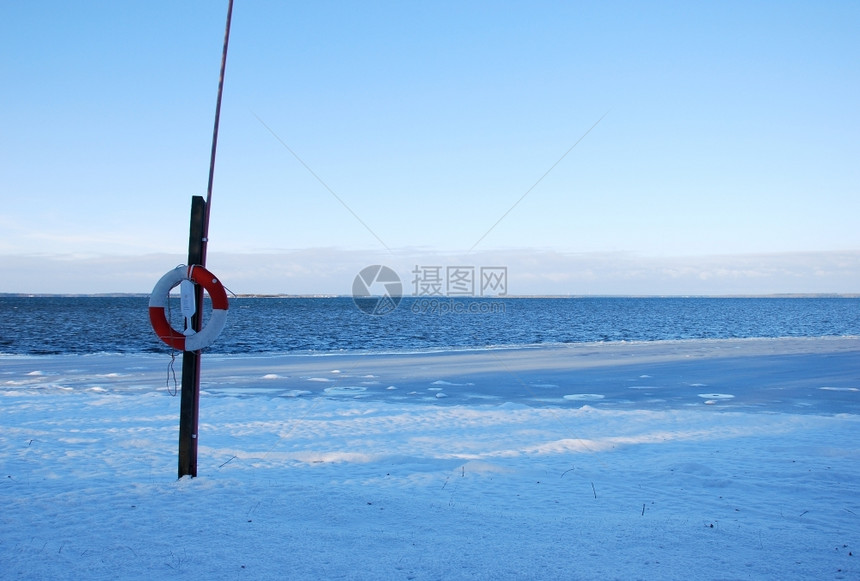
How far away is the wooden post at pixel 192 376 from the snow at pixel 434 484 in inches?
8.9

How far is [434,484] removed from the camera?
16.0 ft

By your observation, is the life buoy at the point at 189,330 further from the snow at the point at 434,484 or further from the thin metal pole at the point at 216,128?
the snow at the point at 434,484

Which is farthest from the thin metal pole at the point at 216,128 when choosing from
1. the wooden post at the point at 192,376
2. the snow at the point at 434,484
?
the snow at the point at 434,484

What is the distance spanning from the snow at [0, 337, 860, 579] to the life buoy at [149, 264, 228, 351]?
1135mm

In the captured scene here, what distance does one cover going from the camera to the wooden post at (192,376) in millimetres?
4875

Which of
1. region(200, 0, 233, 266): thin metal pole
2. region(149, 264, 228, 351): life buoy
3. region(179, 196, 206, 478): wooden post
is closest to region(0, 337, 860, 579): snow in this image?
region(179, 196, 206, 478): wooden post

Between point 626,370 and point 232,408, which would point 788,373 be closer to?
point 626,370

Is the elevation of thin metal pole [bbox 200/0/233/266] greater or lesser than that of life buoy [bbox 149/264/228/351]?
greater

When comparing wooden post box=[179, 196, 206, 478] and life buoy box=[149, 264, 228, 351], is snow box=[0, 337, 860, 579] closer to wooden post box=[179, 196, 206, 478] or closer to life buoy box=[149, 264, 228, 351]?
wooden post box=[179, 196, 206, 478]

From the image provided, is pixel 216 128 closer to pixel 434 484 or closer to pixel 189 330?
pixel 189 330

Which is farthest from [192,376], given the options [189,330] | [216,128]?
[216,128]

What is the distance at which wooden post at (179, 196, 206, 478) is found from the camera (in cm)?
488

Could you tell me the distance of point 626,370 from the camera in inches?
511

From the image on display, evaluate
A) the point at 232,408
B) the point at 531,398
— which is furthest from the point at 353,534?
the point at 531,398
